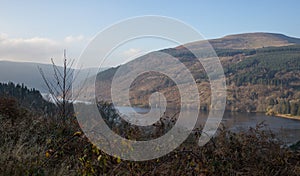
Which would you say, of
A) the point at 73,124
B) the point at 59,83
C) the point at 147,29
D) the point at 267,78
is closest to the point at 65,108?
the point at 59,83

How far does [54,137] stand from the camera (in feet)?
20.8

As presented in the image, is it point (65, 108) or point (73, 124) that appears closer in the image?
point (73, 124)

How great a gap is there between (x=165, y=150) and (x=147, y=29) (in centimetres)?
170

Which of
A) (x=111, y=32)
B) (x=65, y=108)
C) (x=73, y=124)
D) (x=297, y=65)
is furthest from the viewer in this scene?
(x=297, y=65)

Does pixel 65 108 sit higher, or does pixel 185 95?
pixel 185 95

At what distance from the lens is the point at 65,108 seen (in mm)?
8172

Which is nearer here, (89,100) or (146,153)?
(146,153)

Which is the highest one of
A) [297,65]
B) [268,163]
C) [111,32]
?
[297,65]

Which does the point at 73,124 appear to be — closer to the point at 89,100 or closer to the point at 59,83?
the point at 89,100

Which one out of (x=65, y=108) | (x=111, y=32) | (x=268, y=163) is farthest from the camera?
(x=65, y=108)

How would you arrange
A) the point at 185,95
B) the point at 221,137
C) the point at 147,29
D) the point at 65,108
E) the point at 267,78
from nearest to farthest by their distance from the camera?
the point at 147,29, the point at 185,95, the point at 221,137, the point at 65,108, the point at 267,78

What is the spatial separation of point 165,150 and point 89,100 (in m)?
2.82

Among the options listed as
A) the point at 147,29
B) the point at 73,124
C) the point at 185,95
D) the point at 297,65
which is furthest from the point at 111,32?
the point at 297,65

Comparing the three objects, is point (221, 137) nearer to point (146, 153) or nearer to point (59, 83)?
point (146, 153)
